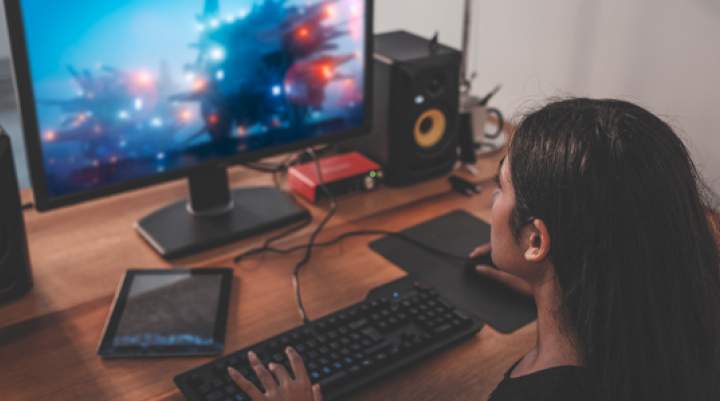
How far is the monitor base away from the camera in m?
1.33

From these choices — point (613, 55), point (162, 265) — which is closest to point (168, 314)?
point (162, 265)

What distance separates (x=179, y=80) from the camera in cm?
122

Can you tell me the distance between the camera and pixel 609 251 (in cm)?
83

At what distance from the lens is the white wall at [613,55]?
5.07 ft

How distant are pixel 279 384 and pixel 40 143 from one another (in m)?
0.50

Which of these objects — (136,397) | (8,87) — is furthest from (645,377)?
(8,87)

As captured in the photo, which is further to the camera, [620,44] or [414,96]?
[620,44]

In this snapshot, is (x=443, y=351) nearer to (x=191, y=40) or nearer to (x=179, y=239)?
(x=179, y=239)

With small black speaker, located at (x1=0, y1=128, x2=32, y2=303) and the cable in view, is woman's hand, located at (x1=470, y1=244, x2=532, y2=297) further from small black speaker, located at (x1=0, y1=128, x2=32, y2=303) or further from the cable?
small black speaker, located at (x1=0, y1=128, x2=32, y2=303)

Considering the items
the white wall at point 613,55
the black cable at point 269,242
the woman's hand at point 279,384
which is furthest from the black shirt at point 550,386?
the white wall at point 613,55

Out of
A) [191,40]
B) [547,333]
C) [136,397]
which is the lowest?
[136,397]

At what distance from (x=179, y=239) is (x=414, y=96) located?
1.70ft

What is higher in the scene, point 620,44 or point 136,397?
point 620,44

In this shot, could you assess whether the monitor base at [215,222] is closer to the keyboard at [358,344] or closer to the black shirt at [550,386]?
the keyboard at [358,344]
